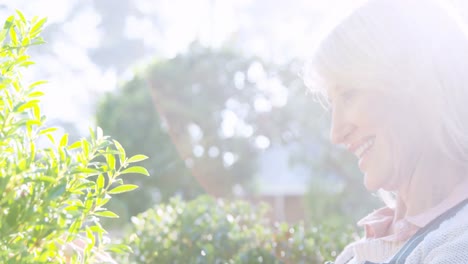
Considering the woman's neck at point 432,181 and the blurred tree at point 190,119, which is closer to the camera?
the woman's neck at point 432,181

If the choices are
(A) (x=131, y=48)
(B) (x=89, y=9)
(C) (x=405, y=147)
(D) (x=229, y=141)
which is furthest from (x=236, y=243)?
(A) (x=131, y=48)

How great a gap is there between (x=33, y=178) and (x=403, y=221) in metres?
0.85

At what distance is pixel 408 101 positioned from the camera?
139 centimetres

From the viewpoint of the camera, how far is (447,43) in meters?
1.39

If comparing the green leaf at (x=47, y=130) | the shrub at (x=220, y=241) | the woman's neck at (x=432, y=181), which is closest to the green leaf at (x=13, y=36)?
the green leaf at (x=47, y=130)

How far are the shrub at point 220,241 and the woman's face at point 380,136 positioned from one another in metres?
1.15

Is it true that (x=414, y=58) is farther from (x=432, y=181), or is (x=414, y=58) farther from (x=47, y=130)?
(x=47, y=130)

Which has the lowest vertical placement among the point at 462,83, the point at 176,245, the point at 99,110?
the point at 462,83

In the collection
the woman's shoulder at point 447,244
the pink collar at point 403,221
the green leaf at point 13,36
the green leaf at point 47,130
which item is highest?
the green leaf at point 13,36

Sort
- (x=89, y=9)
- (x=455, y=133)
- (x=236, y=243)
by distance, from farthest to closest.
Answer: (x=89, y=9)
(x=236, y=243)
(x=455, y=133)

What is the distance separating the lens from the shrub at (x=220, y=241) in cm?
261

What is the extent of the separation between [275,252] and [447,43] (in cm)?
146

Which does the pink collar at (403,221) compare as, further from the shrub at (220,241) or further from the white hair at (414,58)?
the shrub at (220,241)

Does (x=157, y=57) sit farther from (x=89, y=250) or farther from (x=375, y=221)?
(x=89, y=250)
